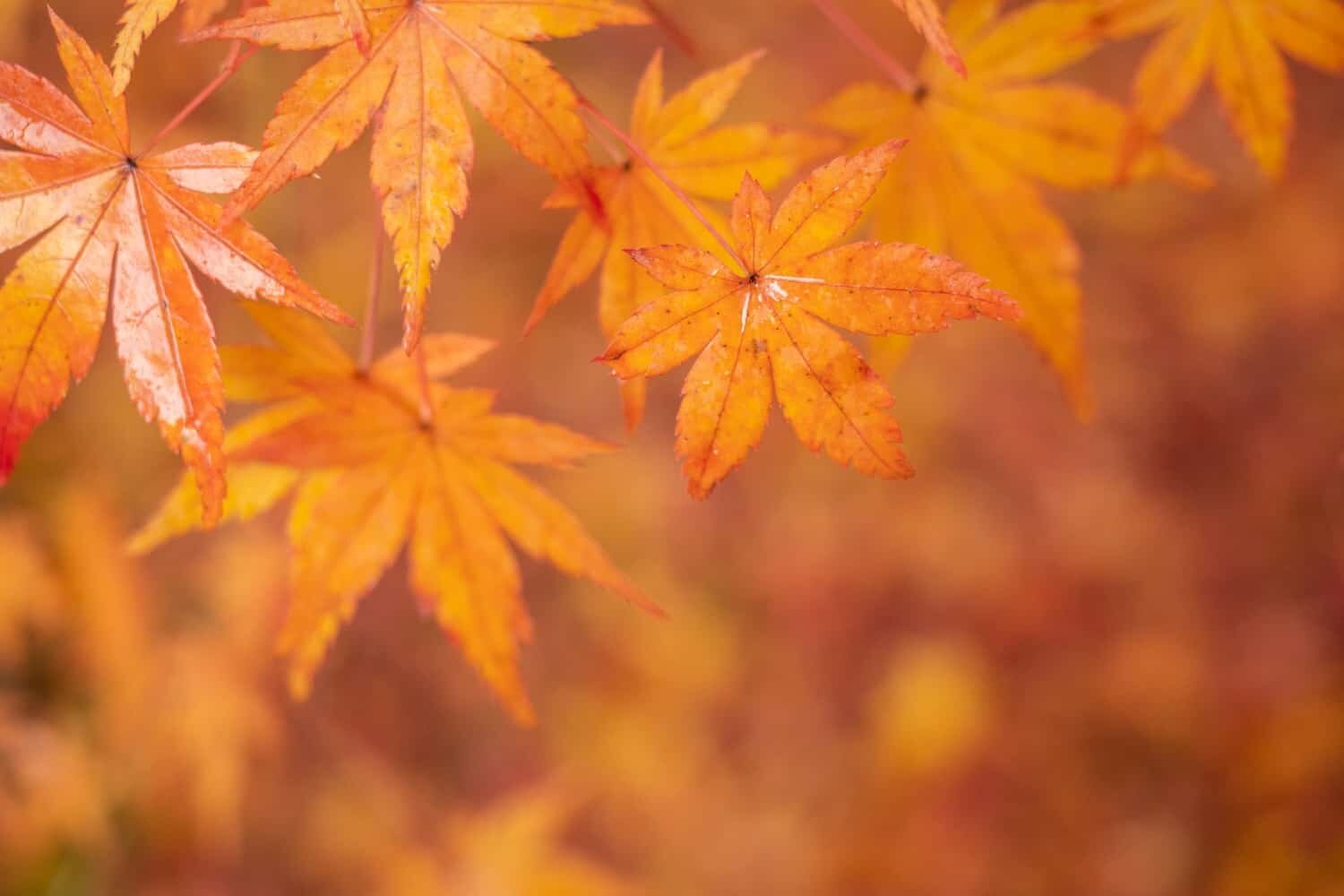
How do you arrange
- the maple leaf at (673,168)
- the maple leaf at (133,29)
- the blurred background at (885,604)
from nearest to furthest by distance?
the maple leaf at (133,29)
the maple leaf at (673,168)
the blurred background at (885,604)

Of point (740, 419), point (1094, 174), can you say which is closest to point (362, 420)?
point (740, 419)

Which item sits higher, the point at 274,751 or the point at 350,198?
the point at 350,198

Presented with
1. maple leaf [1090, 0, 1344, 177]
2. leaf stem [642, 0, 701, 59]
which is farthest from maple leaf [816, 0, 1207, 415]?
leaf stem [642, 0, 701, 59]

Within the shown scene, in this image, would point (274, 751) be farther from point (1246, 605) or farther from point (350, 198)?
point (1246, 605)

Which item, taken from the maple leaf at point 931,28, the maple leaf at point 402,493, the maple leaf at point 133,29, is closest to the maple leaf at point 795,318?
the maple leaf at point 931,28

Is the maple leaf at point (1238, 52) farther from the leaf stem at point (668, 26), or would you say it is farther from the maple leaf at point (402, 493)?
the maple leaf at point (402, 493)
